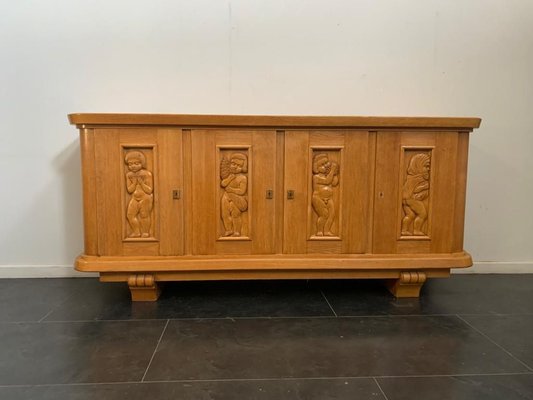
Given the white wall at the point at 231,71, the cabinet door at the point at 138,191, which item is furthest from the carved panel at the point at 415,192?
the cabinet door at the point at 138,191

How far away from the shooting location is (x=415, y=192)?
1808 millimetres

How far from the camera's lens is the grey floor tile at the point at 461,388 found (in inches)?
45.5

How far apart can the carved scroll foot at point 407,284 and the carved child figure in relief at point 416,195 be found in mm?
202

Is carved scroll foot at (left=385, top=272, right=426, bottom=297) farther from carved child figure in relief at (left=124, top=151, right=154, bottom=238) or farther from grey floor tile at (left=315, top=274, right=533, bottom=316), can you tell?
carved child figure in relief at (left=124, top=151, right=154, bottom=238)

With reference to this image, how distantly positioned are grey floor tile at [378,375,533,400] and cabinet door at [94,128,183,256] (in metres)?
1.04

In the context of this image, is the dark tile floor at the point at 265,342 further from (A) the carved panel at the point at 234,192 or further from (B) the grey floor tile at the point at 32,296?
(A) the carved panel at the point at 234,192

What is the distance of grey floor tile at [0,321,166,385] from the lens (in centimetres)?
125

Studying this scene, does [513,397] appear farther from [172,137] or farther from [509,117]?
[509,117]

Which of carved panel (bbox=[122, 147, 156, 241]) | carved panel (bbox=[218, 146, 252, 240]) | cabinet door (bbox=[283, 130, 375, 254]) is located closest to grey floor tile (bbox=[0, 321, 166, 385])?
carved panel (bbox=[122, 147, 156, 241])

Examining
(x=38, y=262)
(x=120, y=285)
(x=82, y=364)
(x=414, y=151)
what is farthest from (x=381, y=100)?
(x=38, y=262)

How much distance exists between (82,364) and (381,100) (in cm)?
193

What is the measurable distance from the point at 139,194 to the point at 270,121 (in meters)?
0.66

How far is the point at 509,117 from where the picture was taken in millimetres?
2289

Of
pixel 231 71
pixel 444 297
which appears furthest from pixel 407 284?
pixel 231 71
